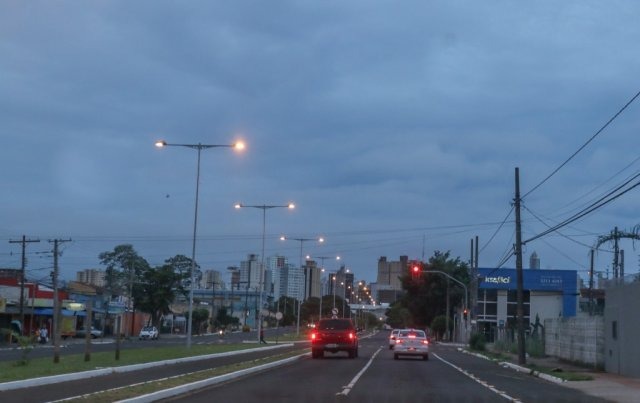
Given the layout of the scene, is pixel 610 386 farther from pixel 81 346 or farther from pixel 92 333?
pixel 92 333

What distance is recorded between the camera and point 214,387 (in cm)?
2353

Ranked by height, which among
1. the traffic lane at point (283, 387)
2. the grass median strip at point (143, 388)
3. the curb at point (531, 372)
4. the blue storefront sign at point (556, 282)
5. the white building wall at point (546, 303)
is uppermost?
the blue storefront sign at point (556, 282)

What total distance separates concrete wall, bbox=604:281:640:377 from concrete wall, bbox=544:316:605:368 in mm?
1226

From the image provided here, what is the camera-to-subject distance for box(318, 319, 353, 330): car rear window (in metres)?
45.3

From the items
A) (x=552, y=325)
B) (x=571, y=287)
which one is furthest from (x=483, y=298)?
(x=552, y=325)

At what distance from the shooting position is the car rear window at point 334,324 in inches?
1783

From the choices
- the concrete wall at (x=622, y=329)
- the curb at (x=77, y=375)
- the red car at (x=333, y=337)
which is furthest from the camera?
the red car at (x=333, y=337)

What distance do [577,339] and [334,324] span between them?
12.2 meters

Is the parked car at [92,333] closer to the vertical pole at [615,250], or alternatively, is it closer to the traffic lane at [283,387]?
the vertical pole at [615,250]

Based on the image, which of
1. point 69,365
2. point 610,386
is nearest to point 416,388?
point 610,386

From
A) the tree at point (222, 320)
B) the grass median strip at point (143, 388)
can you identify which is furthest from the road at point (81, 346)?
the tree at point (222, 320)

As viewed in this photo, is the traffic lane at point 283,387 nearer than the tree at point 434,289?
Yes

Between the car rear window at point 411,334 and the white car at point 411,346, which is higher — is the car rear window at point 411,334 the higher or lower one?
the higher one

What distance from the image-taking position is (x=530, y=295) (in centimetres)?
9131
